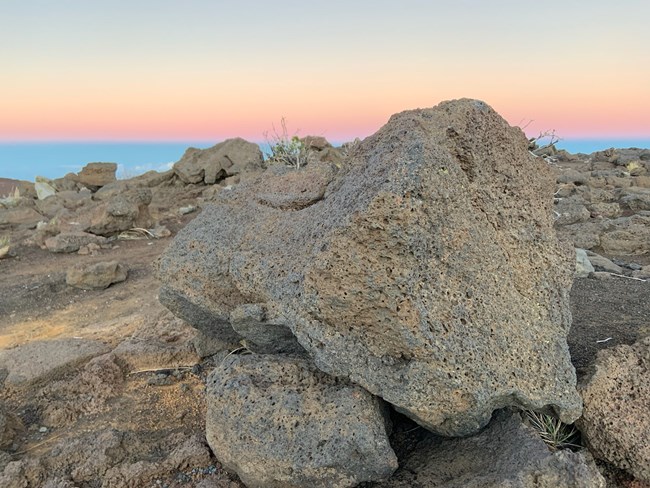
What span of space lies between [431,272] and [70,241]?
24.6 ft

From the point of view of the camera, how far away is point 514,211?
9.52 feet

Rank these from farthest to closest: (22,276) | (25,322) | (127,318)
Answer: (22,276) → (25,322) → (127,318)

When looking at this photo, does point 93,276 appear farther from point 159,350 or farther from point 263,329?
point 263,329

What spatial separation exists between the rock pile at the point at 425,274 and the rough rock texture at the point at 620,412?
0.24 meters

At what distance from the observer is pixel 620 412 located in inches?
108

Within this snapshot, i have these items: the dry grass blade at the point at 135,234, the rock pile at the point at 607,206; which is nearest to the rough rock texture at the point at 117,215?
the dry grass blade at the point at 135,234

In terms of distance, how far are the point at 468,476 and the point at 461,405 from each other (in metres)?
0.32

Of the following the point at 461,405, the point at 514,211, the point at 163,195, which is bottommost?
the point at 163,195

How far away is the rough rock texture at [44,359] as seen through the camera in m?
4.12

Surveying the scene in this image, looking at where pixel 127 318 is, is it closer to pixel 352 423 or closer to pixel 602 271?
pixel 352 423

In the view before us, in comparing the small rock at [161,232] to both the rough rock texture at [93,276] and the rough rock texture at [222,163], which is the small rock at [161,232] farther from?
the rough rock texture at [222,163]

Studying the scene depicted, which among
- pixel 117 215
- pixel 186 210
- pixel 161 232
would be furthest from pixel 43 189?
pixel 161 232

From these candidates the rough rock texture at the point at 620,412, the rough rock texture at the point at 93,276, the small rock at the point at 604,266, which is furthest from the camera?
the rough rock texture at the point at 93,276

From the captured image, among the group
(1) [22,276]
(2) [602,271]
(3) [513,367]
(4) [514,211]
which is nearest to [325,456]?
(3) [513,367]
